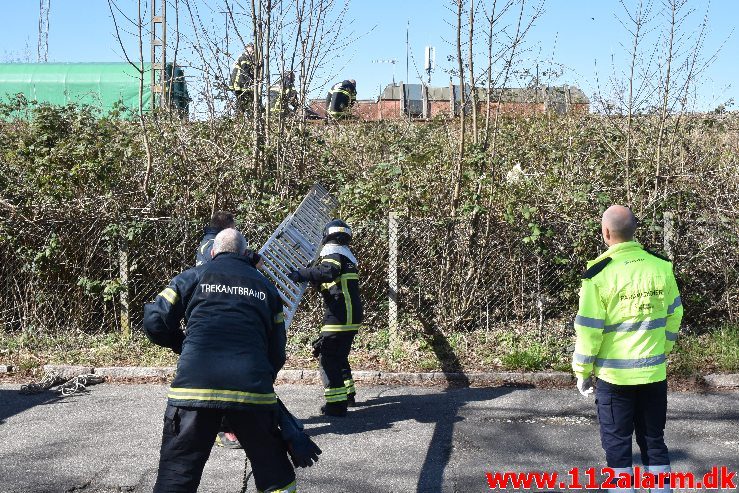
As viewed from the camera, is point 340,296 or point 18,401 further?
point 18,401

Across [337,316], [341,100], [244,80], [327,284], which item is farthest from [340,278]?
[341,100]

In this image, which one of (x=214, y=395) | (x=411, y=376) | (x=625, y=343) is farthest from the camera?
(x=411, y=376)

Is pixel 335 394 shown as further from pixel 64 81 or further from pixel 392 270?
pixel 64 81

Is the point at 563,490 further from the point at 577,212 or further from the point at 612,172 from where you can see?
the point at 612,172

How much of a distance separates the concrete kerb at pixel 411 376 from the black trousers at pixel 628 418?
11.7 ft

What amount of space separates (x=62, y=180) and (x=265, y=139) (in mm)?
2685

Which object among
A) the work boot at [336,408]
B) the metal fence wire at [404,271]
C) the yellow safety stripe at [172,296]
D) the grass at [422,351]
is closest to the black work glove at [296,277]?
the work boot at [336,408]

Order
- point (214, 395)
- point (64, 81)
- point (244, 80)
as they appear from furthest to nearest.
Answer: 1. point (64, 81)
2. point (244, 80)
3. point (214, 395)

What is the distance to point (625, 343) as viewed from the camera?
452 centimetres

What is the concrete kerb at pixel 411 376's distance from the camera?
26.6ft

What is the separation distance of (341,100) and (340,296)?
7648mm

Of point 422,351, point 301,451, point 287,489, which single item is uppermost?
point 301,451

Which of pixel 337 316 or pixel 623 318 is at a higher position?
pixel 623 318

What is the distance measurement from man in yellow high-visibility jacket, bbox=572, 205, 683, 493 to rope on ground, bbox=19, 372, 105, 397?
18.0 feet
